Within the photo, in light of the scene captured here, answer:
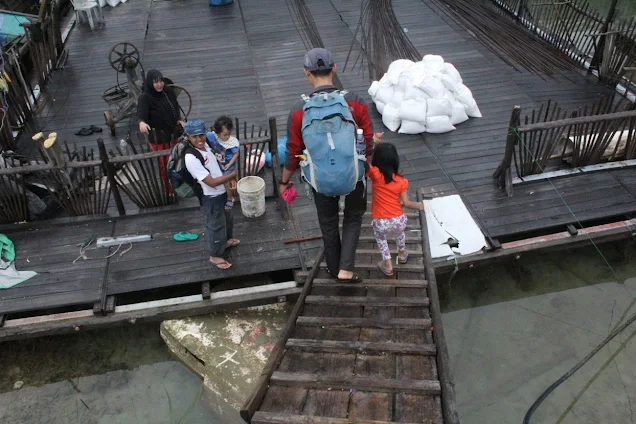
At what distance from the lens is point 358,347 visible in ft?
9.78

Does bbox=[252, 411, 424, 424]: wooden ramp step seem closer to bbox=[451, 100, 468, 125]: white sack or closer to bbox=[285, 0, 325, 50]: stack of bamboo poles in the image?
bbox=[451, 100, 468, 125]: white sack

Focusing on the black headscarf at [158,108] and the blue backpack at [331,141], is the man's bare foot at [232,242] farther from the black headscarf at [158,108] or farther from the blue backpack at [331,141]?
the blue backpack at [331,141]

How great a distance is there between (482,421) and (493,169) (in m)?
3.08

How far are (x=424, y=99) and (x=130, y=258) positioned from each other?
14.0 ft

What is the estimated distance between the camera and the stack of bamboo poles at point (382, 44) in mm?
8172

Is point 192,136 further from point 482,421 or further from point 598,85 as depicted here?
point 598,85

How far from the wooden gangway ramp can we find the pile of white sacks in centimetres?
325

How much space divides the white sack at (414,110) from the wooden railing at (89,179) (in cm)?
210

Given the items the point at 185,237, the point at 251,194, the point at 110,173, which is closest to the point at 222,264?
the point at 185,237

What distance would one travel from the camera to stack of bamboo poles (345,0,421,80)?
8172mm

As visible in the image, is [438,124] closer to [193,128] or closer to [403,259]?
[403,259]

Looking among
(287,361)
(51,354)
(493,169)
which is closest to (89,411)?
(51,354)

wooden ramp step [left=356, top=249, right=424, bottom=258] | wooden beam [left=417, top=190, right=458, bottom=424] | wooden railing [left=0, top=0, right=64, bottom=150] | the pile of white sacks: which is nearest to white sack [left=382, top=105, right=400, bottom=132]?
the pile of white sacks

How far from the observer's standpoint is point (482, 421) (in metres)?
4.36
